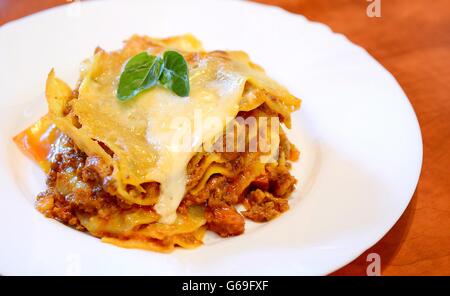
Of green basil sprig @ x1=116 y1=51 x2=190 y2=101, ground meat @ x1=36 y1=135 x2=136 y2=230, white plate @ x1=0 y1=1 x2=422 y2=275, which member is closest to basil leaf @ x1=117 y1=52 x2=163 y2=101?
green basil sprig @ x1=116 y1=51 x2=190 y2=101

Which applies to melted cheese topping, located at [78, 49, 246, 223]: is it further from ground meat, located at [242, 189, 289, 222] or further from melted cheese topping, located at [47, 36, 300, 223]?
ground meat, located at [242, 189, 289, 222]

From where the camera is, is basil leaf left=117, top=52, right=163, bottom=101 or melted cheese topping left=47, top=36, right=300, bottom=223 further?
basil leaf left=117, top=52, right=163, bottom=101

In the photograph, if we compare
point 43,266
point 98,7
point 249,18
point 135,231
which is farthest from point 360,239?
point 98,7

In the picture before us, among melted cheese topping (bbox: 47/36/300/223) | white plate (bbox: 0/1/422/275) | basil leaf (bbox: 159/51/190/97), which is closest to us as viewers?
white plate (bbox: 0/1/422/275)

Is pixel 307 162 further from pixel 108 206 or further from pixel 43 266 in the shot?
pixel 43 266

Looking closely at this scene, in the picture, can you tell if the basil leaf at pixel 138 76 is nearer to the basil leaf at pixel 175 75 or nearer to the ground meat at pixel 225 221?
the basil leaf at pixel 175 75

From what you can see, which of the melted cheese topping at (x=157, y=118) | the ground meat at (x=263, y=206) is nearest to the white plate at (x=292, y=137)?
the ground meat at (x=263, y=206)
